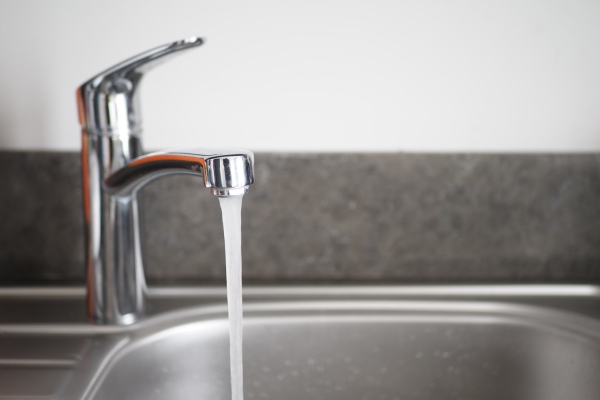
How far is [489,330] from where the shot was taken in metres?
0.60

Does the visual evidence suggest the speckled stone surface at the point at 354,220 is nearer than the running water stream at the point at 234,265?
No

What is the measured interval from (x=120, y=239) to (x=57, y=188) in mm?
150

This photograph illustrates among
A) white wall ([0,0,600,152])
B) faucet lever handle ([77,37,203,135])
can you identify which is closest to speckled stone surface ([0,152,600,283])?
white wall ([0,0,600,152])

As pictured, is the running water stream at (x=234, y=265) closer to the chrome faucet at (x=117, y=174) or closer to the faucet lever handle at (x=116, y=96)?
the chrome faucet at (x=117, y=174)

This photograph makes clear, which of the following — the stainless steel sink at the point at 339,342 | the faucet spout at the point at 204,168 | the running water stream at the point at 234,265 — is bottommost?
the stainless steel sink at the point at 339,342

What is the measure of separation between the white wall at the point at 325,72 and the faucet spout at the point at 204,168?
161mm

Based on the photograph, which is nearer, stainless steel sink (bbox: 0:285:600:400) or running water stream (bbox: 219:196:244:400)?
running water stream (bbox: 219:196:244:400)

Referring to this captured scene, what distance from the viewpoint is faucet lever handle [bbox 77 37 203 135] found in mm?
478

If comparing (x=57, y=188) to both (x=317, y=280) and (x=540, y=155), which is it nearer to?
(x=317, y=280)

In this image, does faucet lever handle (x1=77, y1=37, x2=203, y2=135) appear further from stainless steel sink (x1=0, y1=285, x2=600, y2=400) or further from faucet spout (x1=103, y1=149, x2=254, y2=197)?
stainless steel sink (x1=0, y1=285, x2=600, y2=400)

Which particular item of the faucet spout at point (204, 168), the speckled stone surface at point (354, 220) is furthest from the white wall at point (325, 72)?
the faucet spout at point (204, 168)

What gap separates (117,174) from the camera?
491 mm

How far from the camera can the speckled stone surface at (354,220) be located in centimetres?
63

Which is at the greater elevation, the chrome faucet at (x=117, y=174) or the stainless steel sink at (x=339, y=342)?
the chrome faucet at (x=117, y=174)
